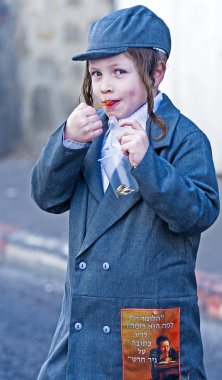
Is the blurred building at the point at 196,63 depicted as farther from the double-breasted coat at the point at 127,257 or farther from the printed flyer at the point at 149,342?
the printed flyer at the point at 149,342

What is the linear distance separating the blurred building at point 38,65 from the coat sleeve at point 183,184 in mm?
5802

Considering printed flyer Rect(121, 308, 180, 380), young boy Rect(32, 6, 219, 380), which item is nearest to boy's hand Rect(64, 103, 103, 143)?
young boy Rect(32, 6, 219, 380)

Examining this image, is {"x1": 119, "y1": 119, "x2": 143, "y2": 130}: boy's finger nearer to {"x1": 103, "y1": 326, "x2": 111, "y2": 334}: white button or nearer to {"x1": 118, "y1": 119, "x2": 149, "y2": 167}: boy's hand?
{"x1": 118, "y1": 119, "x2": 149, "y2": 167}: boy's hand

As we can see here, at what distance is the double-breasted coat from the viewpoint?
2.52 m

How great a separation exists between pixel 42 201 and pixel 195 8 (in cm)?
505

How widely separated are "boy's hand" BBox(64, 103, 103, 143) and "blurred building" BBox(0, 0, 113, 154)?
5.76m

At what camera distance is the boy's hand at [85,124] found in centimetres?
251

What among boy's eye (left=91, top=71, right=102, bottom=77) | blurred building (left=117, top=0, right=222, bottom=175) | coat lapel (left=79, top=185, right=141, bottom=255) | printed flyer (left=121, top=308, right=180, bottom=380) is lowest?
printed flyer (left=121, top=308, right=180, bottom=380)

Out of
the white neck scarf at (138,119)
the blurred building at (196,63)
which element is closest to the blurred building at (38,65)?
the blurred building at (196,63)

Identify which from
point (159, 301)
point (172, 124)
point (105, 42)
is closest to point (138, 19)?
point (105, 42)

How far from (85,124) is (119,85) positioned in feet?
0.47

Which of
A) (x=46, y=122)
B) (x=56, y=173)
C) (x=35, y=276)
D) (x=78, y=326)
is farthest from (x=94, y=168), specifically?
(x=46, y=122)

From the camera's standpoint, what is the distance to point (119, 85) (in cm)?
249

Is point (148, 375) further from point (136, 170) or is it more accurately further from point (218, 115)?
point (218, 115)
